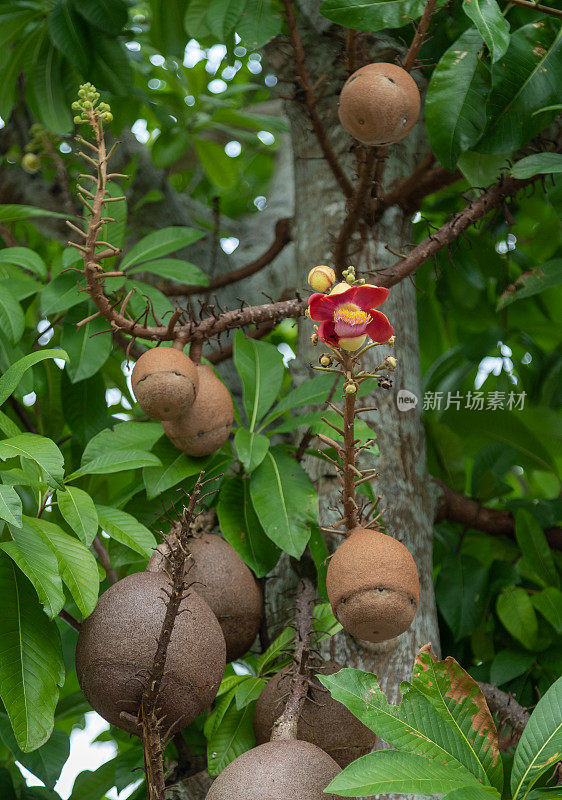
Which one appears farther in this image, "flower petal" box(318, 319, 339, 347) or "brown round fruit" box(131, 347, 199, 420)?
"brown round fruit" box(131, 347, 199, 420)

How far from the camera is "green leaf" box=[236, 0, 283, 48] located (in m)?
1.92

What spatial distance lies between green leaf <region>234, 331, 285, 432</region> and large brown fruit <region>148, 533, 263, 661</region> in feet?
1.14

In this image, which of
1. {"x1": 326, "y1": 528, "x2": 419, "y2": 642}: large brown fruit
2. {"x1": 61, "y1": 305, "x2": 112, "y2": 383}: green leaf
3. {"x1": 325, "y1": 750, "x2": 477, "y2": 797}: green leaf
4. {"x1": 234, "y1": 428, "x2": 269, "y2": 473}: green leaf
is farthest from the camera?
{"x1": 61, "y1": 305, "x2": 112, "y2": 383}: green leaf

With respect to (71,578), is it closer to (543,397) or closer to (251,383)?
(251,383)

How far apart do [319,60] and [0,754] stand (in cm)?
208

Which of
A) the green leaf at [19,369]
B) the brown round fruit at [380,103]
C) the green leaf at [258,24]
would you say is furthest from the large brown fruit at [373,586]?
the green leaf at [258,24]

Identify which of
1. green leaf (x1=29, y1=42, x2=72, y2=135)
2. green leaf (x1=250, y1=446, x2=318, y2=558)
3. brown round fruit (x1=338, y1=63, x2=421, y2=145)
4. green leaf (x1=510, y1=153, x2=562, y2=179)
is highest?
brown round fruit (x1=338, y1=63, x2=421, y2=145)

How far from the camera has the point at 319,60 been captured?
220cm

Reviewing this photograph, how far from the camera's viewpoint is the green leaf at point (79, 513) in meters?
1.27

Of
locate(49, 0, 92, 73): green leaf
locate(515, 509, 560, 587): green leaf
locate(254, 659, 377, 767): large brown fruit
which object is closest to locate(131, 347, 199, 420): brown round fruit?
locate(254, 659, 377, 767): large brown fruit

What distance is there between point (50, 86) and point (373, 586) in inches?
72.6

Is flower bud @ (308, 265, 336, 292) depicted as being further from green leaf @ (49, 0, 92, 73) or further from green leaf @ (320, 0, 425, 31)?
green leaf @ (49, 0, 92, 73)

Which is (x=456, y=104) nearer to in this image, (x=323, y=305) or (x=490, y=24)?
(x=490, y=24)

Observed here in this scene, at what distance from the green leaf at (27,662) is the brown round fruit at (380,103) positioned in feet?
2.89
